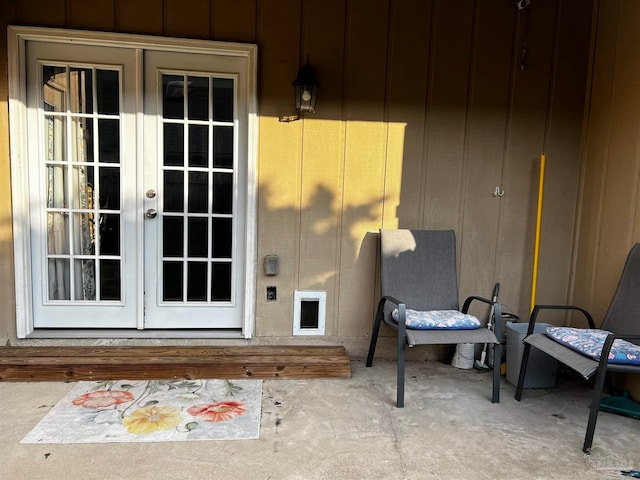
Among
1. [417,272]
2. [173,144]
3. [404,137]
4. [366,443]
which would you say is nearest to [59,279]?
[173,144]

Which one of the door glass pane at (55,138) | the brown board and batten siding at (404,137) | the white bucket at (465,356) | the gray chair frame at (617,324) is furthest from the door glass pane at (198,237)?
the gray chair frame at (617,324)

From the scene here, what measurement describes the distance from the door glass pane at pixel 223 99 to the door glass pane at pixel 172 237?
0.77 meters

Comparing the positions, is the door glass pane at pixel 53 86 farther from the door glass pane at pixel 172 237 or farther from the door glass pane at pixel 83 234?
the door glass pane at pixel 172 237

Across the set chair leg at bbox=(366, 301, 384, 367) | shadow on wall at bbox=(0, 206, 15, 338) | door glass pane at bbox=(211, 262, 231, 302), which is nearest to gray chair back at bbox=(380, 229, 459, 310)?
chair leg at bbox=(366, 301, 384, 367)

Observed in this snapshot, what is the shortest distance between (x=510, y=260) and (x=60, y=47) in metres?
3.45

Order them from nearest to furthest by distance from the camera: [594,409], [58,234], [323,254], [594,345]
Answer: [594,409]
[594,345]
[58,234]
[323,254]

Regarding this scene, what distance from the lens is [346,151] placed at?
2777 millimetres

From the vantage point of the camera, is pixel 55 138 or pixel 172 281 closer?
pixel 55 138

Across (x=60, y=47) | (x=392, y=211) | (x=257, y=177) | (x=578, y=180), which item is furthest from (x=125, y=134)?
(x=578, y=180)

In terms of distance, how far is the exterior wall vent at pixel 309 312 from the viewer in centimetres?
284

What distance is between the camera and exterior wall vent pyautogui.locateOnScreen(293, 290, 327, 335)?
2.84 m

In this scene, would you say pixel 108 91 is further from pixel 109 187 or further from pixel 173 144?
pixel 109 187

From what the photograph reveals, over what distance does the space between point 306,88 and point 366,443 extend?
210 cm

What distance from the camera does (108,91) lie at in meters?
2.65
